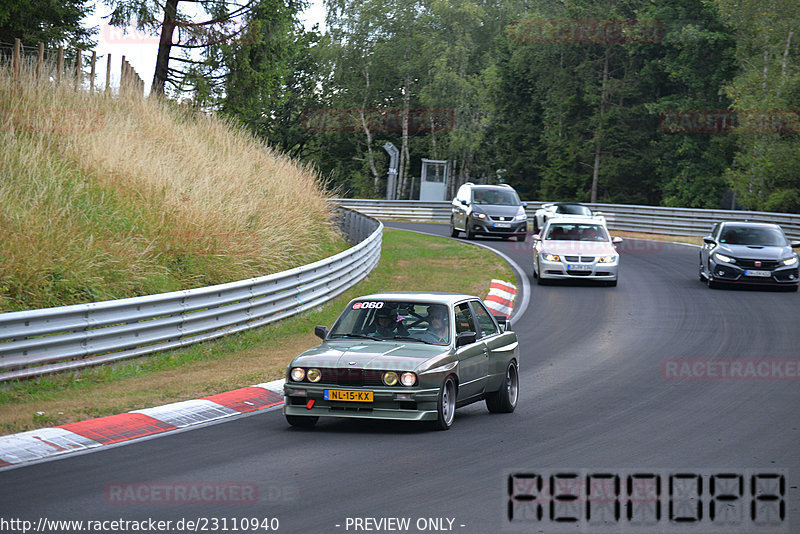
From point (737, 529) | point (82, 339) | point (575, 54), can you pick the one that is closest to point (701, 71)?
point (575, 54)

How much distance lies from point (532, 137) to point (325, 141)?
67.1ft

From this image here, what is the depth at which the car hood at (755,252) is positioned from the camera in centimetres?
2478

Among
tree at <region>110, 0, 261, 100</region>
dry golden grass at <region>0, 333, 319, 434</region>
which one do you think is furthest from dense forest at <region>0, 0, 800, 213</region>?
dry golden grass at <region>0, 333, 319, 434</region>

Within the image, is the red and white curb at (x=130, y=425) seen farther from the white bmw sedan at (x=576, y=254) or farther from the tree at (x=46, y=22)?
the tree at (x=46, y=22)

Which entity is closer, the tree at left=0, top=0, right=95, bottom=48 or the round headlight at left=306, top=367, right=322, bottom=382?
the round headlight at left=306, top=367, right=322, bottom=382

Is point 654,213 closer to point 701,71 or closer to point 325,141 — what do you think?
point 701,71

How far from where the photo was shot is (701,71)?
5906 cm

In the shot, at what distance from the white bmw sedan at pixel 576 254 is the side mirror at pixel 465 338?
48.8ft

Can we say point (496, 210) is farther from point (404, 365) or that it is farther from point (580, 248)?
point (404, 365)

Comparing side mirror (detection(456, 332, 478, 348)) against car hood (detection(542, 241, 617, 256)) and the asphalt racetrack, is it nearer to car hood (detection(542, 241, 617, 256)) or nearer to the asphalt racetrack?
the asphalt racetrack

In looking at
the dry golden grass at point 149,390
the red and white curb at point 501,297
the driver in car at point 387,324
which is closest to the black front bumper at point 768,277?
the red and white curb at point 501,297

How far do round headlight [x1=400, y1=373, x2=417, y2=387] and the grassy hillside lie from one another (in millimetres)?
6178

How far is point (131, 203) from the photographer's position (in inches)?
747

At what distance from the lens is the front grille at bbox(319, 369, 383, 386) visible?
9.77 meters
